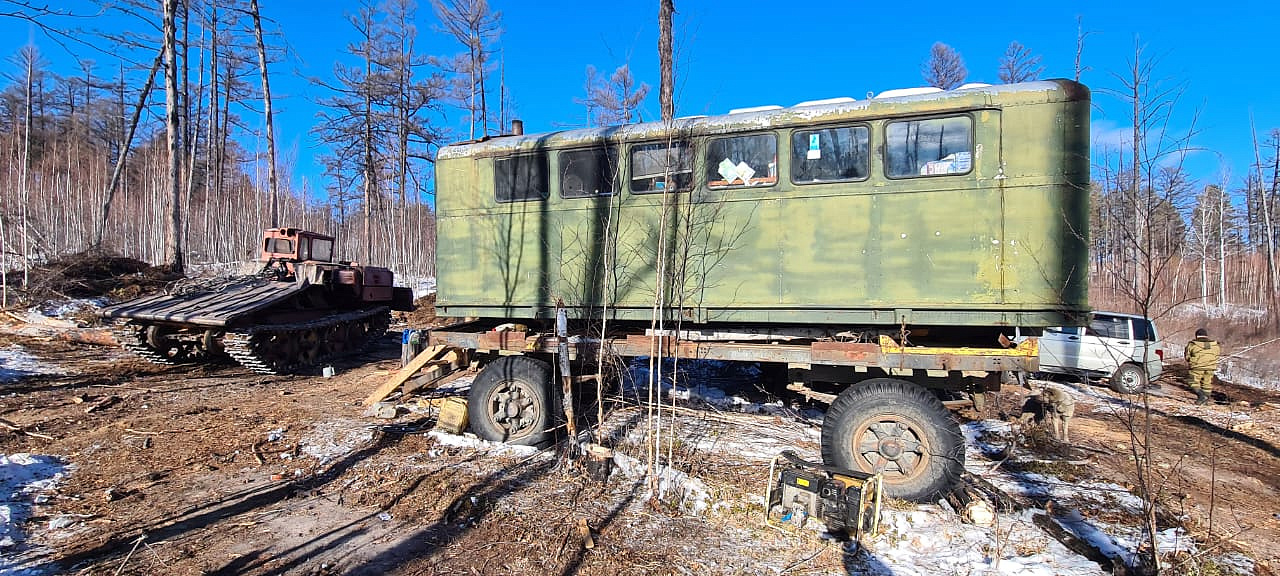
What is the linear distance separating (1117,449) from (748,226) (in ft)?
16.9

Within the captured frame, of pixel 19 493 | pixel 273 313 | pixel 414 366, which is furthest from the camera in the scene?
pixel 273 313

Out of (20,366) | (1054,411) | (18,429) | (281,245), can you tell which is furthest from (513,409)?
(281,245)

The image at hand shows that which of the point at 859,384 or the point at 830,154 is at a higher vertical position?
the point at 830,154

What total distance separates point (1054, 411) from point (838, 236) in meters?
3.81

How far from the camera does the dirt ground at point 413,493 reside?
12.0ft

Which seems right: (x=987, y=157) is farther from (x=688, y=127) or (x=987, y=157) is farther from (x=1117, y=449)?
(x=1117, y=449)

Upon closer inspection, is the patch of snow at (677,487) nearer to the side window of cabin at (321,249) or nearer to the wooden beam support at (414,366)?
the wooden beam support at (414,366)

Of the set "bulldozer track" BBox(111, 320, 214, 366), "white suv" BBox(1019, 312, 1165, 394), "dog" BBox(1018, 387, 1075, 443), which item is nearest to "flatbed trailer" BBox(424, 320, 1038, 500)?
"dog" BBox(1018, 387, 1075, 443)

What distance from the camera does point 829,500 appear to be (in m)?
4.01

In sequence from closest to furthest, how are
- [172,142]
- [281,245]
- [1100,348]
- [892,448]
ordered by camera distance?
[892,448] < [1100,348] < [281,245] < [172,142]

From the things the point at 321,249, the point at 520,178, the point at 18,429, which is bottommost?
the point at 18,429

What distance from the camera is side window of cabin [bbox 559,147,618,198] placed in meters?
5.44

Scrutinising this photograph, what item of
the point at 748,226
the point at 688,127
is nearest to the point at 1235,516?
the point at 748,226

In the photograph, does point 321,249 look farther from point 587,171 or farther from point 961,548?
point 961,548
